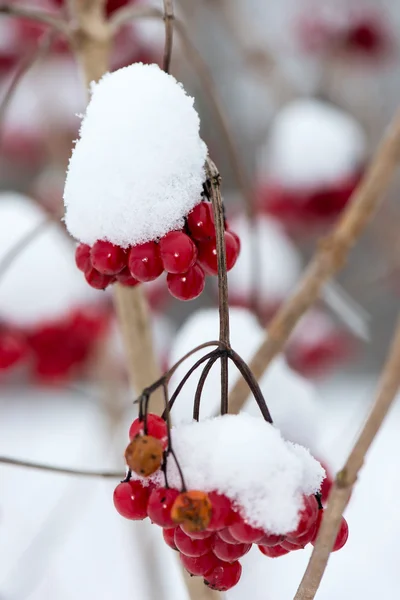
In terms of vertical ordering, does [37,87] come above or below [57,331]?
above

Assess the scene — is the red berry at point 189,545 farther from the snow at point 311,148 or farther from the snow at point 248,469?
the snow at point 311,148

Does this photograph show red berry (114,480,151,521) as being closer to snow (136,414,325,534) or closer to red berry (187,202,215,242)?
snow (136,414,325,534)

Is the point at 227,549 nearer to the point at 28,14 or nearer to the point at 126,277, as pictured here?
the point at 126,277

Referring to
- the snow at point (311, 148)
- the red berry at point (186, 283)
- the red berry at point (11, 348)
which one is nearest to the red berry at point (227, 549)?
the red berry at point (186, 283)

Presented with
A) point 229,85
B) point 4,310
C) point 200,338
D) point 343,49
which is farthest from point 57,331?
point 229,85

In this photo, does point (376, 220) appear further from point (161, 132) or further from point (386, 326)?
point (386, 326)

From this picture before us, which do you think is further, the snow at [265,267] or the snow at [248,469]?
the snow at [265,267]
